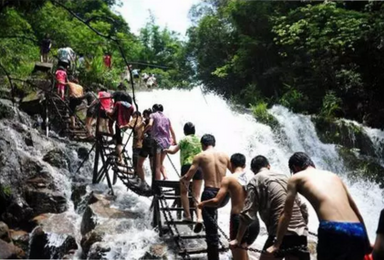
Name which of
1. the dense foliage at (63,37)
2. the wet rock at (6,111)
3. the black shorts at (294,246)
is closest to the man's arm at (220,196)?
the black shorts at (294,246)

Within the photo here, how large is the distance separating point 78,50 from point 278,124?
1014 centimetres

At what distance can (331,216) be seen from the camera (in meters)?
3.13

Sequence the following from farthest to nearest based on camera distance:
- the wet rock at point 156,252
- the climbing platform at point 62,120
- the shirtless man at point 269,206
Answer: the climbing platform at point 62,120 → the wet rock at point 156,252 → the shirtless man at point 269,206

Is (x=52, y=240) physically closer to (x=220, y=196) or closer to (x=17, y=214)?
(x=17, y=214)

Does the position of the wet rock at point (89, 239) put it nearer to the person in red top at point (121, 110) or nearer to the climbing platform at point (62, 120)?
the person in red top at point (121, 110)

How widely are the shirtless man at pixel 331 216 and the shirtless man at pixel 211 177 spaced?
5.35 ft

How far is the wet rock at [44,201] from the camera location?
8.31 meters

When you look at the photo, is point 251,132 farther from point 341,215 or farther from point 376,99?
point 341,215

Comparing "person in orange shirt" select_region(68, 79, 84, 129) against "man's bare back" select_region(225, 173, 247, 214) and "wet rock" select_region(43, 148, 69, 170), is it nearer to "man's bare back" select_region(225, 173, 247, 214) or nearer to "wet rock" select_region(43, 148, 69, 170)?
"wet rock" select_region(43, 148, 69, 170)

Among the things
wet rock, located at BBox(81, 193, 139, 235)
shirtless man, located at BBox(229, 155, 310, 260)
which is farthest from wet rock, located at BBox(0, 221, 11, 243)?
shirtless man, located at BBox(229, 155, 310, 260)

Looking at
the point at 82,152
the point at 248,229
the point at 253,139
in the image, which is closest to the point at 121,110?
the point at 82,152

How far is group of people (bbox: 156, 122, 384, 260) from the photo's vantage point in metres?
3.09

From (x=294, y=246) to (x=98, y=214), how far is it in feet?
14.5

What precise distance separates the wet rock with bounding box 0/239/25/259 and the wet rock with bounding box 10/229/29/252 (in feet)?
1.60
